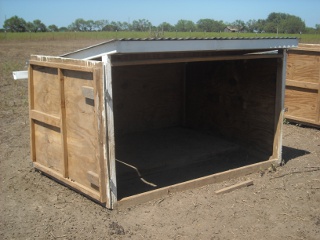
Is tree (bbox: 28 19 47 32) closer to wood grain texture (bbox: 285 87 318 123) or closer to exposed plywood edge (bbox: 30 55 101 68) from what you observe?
wood grain texture (bbox: 285 87 318 123)

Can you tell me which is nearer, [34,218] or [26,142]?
[34,218]

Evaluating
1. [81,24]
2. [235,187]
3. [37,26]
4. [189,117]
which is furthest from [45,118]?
[81,24]

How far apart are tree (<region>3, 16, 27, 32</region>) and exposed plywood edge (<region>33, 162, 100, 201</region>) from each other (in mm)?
80480

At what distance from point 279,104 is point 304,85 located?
109 inches

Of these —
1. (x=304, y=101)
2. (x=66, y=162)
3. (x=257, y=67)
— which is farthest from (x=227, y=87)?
(x=66, y=162)

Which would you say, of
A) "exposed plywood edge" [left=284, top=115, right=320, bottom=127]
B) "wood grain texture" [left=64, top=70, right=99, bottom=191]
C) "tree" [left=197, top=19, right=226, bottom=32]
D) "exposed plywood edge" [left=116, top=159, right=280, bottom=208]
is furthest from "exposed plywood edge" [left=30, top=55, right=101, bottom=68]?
"tree" [left=197, top=19, right=226, bottom=32]

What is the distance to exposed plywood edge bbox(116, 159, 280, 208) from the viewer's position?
16.7ft

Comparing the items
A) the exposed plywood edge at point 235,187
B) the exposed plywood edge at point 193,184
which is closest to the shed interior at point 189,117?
the exposed plywood edge at point 193,184

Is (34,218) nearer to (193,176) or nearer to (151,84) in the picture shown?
(193,176)

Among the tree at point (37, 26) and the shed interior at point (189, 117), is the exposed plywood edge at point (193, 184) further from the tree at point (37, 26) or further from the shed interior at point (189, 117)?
the tree at point (37, 26)

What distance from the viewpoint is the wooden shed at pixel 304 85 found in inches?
344

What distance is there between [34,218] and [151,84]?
165 inches

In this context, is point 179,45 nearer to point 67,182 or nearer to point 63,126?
point 63,126

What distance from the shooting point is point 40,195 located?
18.3 feet
